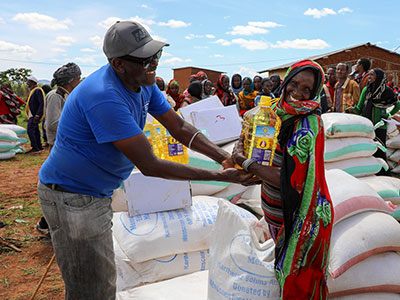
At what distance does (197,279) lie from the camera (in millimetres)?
2262

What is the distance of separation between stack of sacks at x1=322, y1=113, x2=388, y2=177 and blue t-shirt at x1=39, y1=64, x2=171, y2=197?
248cm

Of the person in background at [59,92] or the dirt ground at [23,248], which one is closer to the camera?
the dirt ground at [23,248]

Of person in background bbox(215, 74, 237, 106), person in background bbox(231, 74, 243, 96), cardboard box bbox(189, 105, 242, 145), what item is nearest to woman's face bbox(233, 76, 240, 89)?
person in background bbox(231, 74, 243, 96)

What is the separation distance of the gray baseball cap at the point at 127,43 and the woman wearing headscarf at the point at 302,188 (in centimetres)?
68

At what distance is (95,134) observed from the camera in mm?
1452

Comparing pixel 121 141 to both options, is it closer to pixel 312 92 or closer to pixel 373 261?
pixel 312 92

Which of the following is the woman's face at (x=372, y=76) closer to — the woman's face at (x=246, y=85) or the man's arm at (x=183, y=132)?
the woman's face at (x=246, y=85)

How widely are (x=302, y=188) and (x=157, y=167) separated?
0.70 m

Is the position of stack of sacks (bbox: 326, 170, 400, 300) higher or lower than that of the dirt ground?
higher

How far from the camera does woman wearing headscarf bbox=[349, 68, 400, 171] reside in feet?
16.3

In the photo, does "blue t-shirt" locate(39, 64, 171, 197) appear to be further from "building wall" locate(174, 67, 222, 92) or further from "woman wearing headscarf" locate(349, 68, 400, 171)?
"building wall" locate(174, 67, 222, 92)

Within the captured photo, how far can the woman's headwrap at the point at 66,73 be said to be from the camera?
10.6 feet

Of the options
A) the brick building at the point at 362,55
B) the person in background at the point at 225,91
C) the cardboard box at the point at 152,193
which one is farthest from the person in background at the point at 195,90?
the brick building at the point at 362,55

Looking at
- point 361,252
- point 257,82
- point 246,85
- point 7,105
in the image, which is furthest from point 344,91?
point 7,105
